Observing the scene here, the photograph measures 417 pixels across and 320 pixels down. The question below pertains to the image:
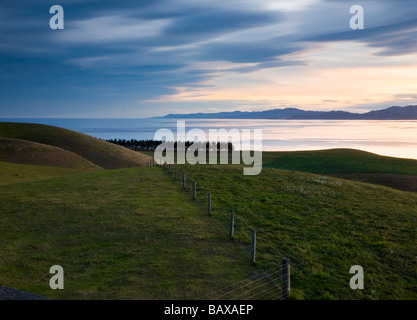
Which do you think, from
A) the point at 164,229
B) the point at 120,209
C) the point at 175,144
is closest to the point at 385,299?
the point at 164,229

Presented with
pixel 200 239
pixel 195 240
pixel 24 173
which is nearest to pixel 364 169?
pixel 200 239

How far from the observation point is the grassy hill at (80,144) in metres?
85.6

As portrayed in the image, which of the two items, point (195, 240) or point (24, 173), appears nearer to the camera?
point (195, 240)

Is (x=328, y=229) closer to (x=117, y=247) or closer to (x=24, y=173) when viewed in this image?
(x=117, y=247)

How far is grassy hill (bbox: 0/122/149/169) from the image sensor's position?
281ft

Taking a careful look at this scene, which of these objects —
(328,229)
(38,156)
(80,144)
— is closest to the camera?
(328,229)

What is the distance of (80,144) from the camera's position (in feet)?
308

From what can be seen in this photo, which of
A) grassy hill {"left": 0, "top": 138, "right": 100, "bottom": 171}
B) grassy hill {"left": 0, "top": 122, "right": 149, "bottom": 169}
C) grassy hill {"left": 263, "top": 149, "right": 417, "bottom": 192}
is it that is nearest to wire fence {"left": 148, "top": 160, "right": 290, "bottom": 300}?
grassy hill {"left": 263, "top": 149, "right": 417, "bottom": 192}

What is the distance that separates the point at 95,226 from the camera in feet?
72.5

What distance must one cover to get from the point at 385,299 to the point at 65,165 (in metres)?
68.0

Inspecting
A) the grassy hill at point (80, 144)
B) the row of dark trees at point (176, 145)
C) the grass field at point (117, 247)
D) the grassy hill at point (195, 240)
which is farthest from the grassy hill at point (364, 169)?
the grassy hill at point (80, 144)

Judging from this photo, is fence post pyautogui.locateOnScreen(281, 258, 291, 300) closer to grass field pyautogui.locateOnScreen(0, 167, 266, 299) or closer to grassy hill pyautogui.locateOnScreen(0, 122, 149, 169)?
grass field pyautogui.locateOnScreen(0, 167, 266, 299)

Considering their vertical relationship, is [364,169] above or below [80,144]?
below
